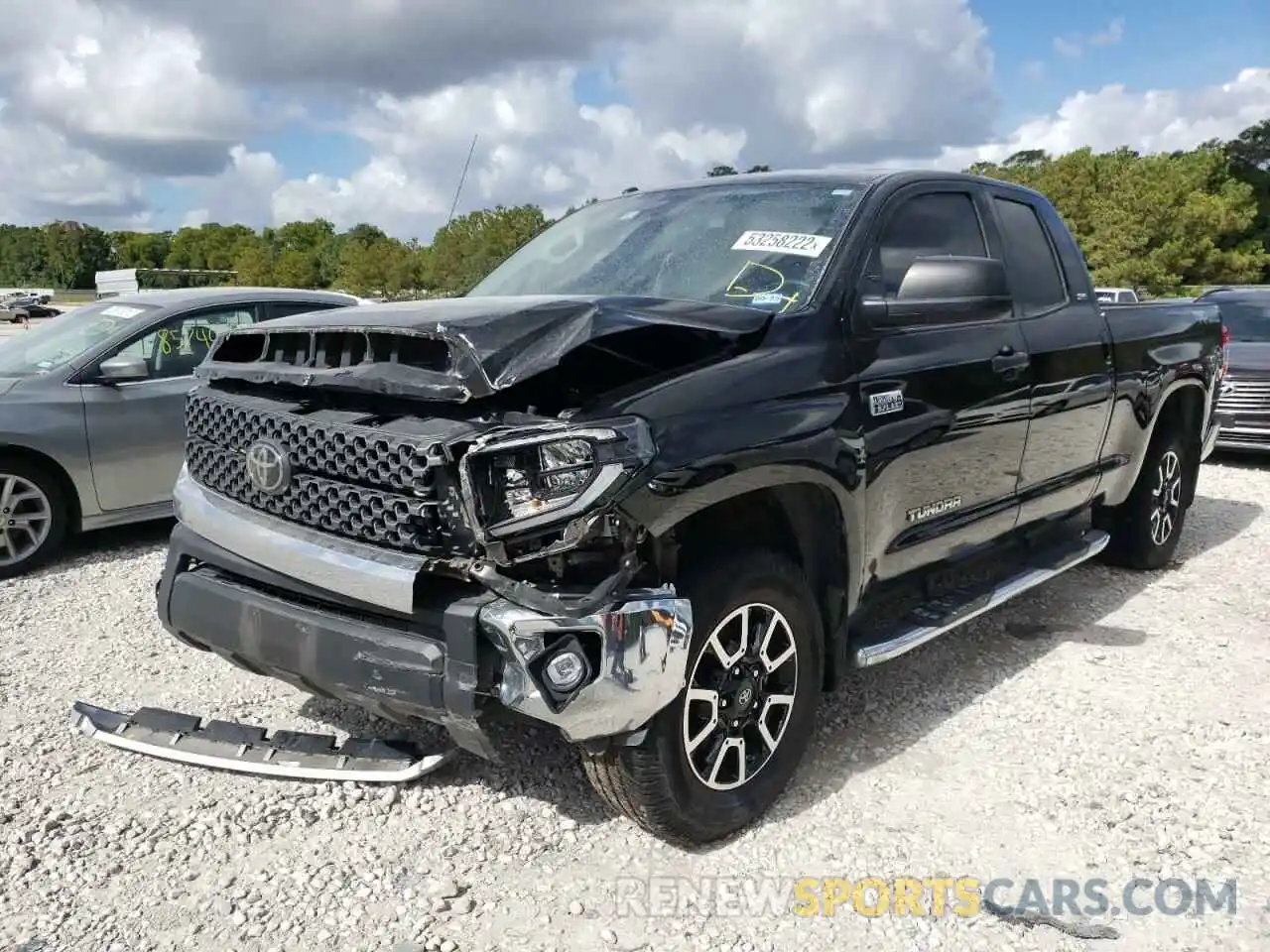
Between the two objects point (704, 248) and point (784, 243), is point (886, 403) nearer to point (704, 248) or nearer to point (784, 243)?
point (784, 243)

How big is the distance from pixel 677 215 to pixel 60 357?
13.5 ft

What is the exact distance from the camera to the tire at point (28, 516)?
566 centimetres

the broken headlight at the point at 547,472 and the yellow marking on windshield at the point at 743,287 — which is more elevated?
the yellow marking on windshield at the point at 743,287

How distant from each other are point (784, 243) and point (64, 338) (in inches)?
191

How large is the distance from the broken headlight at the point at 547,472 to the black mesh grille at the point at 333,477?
0.16 m

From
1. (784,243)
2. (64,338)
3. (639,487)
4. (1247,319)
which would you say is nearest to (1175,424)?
(784,243)

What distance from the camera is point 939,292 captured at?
131 inches

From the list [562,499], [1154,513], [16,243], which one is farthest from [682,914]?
[16,243]

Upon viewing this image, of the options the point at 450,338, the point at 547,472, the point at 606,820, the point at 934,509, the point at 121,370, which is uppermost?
the point at 450,338

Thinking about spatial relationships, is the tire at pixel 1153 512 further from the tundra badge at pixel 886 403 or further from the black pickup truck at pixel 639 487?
the tundra badge at pixel 886 403

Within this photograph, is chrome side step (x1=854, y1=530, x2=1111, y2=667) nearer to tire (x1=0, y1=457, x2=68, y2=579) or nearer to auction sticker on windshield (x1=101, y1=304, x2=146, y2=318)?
tire (x1=0, y1=457, x2=68, y2=579)

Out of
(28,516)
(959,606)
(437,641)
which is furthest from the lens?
(28,516)

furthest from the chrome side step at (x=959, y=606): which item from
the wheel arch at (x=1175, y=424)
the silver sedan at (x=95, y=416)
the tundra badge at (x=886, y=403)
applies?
the silver sedan at (x=95, y=416)

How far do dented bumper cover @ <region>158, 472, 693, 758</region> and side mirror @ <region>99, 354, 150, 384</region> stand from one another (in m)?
3.48
